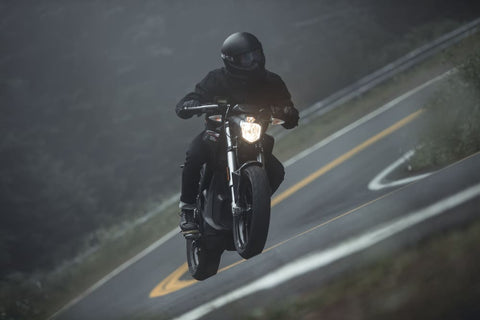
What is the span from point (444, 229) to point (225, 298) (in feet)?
8.05

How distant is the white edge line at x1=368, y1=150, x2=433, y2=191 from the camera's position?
8.50 metres

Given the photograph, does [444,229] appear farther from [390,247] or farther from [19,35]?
[19,35]

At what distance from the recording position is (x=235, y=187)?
15.6 feet

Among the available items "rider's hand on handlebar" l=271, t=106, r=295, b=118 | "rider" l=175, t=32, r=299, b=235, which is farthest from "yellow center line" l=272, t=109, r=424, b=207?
"rider's hand on handlebar" l=271, t=106, r=295, b=118

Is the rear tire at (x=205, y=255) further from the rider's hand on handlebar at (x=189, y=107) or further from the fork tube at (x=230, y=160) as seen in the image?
the rider's hand on handlebar at (x=189, y=107)

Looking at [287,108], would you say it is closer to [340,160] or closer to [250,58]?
[250,58]

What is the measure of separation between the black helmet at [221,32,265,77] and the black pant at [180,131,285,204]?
71cm

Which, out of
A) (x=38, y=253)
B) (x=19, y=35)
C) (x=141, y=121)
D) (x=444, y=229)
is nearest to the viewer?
(x=444, y=229)

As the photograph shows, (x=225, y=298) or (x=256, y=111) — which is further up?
(x=256, y=111)

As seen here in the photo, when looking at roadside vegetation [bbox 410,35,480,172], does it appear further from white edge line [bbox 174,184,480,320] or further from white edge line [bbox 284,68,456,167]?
white edge line [bbox 174,184,480,320]

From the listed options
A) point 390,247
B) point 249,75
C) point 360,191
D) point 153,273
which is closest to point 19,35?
point 153,273

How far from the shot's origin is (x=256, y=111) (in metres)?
4.78

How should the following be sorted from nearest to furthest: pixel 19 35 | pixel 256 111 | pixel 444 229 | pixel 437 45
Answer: pixel 444 229
pixel 256 111
pixel 437 45
pixel 19 35

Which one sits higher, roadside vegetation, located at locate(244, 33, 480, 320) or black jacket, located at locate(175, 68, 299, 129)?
black jacket, located at locate(175, 68, 299, 129)
